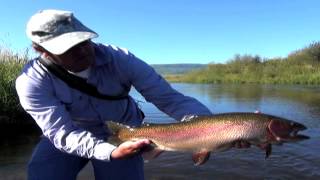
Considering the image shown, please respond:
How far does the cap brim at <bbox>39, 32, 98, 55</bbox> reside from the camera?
13.4 ft

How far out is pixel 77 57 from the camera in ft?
13.9

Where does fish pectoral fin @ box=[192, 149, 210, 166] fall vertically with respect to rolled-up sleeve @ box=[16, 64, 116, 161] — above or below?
below

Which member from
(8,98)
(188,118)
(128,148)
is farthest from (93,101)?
(8,98)

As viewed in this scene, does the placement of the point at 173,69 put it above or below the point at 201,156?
below

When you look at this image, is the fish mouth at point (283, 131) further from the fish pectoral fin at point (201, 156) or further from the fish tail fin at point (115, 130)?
the fish tail fin at point (115, 130)

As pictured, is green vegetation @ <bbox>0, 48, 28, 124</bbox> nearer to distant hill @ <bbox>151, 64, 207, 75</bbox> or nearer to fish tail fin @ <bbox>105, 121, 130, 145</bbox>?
fish tail fin @ <bbox>105, 121, 130, 145</bbox>

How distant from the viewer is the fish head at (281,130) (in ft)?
13.0

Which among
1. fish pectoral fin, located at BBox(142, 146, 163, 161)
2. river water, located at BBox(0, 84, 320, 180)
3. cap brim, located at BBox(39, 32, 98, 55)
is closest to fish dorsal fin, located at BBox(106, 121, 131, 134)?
fish pectoral fin, located at BBox(142, 146, 163, 161)

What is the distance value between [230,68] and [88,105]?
6010 centimetres

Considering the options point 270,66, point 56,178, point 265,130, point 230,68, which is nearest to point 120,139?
point 56,178

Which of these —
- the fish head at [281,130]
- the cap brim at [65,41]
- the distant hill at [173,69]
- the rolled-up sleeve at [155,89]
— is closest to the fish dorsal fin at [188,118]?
the rolled-up sleeve at [155,89]

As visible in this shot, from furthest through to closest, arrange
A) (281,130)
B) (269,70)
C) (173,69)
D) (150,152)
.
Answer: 1. (173,69)
2. (269,70)
3. (150,152)
4. (281,130)

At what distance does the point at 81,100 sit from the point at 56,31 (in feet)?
2.20

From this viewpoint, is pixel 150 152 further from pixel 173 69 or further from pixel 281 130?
pixel 173 69
